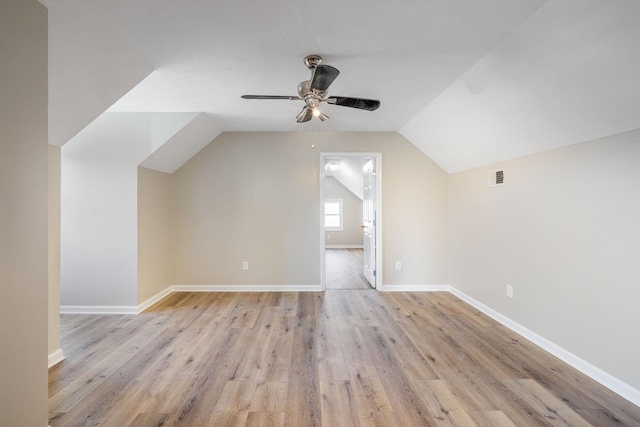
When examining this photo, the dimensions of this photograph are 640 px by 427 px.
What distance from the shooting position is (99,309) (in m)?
3.50

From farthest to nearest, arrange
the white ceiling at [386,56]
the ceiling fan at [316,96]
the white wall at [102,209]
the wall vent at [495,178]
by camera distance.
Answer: the white wall at [102,209] < the wall vent at [495,178] < the ceiling fan at [316,96] < the white ceiling at [386,56]

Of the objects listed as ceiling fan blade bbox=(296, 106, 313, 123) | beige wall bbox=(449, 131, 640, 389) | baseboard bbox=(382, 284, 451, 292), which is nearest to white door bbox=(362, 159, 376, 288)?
baseboard bbox=(382, 284, 451, 292)

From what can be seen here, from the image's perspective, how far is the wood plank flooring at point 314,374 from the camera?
1.80 metres

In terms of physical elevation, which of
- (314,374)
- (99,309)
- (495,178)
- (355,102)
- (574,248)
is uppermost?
(355,102)

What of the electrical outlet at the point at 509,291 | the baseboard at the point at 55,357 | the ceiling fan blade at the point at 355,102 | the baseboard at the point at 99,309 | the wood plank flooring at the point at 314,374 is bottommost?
the wood plank flooring at the point at 314,374

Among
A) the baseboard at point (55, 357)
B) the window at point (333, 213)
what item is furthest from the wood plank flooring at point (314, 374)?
the window at point (333, 213)

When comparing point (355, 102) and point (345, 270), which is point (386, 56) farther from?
point (345, 270)

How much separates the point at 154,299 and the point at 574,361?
453cm

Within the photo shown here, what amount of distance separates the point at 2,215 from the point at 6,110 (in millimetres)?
478

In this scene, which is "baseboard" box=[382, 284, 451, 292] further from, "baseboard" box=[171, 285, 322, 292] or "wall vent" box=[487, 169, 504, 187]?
"wall vent" box=[487, 169, 504, 187]

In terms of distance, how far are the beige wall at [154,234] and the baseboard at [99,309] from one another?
142mm

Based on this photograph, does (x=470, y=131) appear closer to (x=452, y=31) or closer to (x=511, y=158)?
(x=511, y=158)

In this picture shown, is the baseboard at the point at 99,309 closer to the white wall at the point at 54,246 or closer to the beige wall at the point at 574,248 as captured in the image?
the white wall at the point at 54,246

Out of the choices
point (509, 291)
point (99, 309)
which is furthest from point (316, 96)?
point (99, 309)
